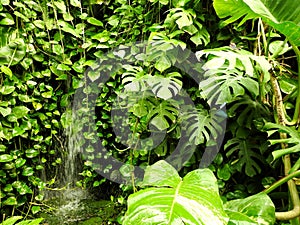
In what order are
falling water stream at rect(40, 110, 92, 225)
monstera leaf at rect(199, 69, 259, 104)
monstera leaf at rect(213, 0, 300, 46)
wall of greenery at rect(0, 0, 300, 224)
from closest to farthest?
monstera leaf at rect(213, 0, 300, 46) < monstera leaf at rect(199, 69, 259, 104) < wall of greenery at rect(0, 0, 300, 224) < falling water stream at rect(40, 110, 92, 225)

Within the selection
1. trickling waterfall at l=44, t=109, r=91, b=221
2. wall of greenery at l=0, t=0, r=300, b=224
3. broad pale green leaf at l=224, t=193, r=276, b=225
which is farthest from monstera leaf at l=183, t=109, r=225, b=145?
trickling waterfall at l=44, t=109, r=91, b=221

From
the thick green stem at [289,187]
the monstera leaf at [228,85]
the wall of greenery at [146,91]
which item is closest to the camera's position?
the thick green stem at [289,187]

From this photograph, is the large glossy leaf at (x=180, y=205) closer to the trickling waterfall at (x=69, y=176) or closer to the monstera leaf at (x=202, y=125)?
the monstera leaf at (x=202, y=125)

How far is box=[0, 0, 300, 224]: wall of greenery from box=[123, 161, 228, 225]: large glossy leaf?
1.41 feet

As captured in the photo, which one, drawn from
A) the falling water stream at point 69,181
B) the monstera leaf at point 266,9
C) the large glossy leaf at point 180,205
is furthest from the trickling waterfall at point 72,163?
the monstera leaf at point 266,9

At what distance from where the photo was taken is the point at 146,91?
1.76m

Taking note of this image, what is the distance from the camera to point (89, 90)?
82.1 inches

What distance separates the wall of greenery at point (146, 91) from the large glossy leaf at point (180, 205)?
1.41 ft

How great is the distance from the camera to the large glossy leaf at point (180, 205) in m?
0.76

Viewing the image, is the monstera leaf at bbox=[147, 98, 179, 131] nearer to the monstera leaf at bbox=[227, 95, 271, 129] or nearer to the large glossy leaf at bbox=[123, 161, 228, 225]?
the monstera leaf at bbox=[227, 95, 271, 129]

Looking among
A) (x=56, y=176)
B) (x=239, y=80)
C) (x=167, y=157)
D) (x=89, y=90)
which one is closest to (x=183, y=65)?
(x=239, y=80)

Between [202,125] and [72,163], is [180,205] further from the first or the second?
[72,163]

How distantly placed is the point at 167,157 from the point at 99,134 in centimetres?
53

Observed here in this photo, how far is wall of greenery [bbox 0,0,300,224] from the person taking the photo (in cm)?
149
